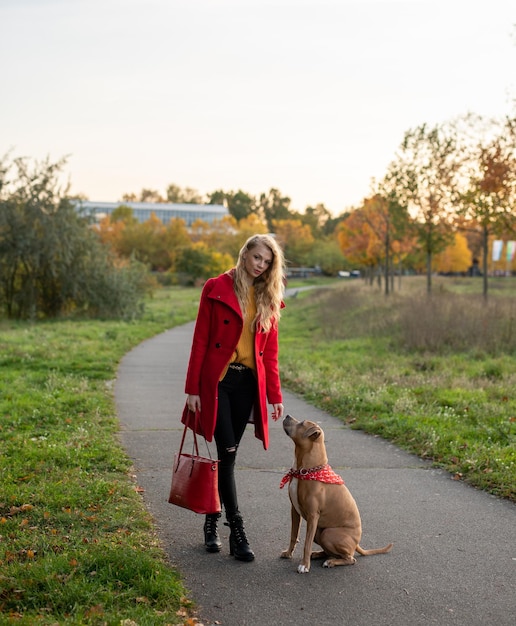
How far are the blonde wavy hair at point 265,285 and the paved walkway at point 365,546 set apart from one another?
1.59m

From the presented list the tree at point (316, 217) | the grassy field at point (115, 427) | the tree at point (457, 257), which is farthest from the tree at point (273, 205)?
the grassy field at point (115, 427)

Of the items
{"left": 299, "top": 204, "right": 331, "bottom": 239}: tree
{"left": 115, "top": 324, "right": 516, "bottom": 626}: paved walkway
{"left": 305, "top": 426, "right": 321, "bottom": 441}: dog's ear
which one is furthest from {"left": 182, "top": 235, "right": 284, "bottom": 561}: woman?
{"left": 299, "top": 204, "right": 331, "bottom": 239}: tree

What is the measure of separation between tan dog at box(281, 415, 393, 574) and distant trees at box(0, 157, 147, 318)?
22.5 meters

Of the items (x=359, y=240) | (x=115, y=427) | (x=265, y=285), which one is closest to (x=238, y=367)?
(x=265, y=285)

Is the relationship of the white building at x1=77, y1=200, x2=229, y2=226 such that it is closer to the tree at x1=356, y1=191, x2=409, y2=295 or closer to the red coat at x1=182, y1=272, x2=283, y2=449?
the tree at x1=356, y1=191, x2=409, y2=295

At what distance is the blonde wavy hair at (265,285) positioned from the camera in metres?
5.12

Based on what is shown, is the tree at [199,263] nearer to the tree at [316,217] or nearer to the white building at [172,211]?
the tree at [316,217]

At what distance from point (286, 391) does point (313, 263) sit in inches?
3707

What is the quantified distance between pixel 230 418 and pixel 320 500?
0.83 metres

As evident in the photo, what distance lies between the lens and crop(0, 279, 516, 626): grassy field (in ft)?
14.1

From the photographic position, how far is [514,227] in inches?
1055

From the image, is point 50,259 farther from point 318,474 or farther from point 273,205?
point 273,205

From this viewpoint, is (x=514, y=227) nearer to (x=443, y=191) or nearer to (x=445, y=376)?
(x=443, y=191)

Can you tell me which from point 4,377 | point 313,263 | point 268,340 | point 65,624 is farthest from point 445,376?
point 313,263
